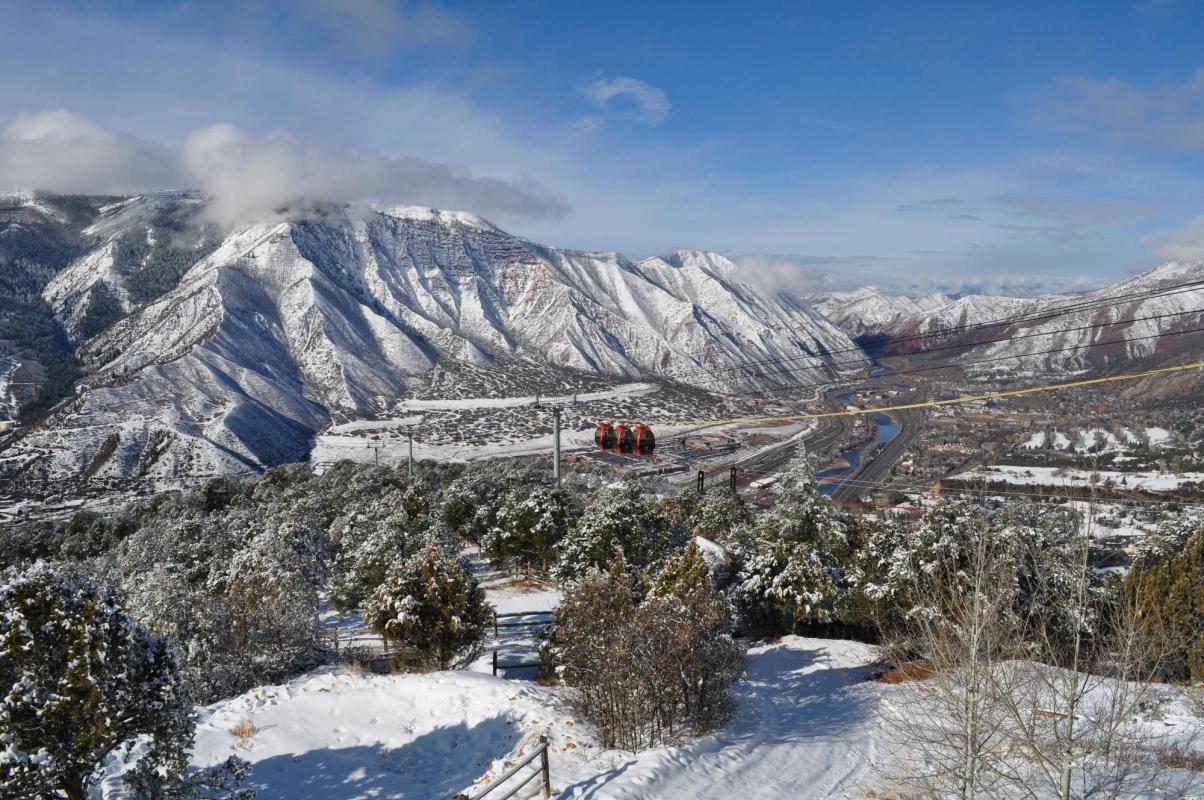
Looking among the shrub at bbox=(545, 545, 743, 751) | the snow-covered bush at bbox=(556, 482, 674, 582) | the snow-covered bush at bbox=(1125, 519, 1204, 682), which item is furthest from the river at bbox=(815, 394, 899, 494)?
the shrub at bbox=(545, 545, 743, 751)

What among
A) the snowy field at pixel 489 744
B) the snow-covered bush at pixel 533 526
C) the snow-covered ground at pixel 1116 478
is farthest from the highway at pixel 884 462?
the snowy field at pixel 489 744

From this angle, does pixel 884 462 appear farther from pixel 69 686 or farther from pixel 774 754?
pixel 69 686

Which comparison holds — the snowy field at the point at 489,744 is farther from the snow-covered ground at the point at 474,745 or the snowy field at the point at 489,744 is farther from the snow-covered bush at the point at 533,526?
the snow-covered bush at the point at 533,526

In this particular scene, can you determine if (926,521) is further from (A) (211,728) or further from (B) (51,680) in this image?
(B) (51,680)

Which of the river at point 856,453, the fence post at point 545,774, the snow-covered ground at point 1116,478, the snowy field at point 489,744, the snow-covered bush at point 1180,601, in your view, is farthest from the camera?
the river at point 856,453

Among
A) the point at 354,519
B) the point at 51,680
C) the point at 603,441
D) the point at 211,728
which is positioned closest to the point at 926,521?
the point at 603,441

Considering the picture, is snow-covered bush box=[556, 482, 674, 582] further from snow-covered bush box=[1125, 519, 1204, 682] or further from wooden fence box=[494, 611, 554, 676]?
snow-covered bush box=[1125, 519, 1204, 682]
